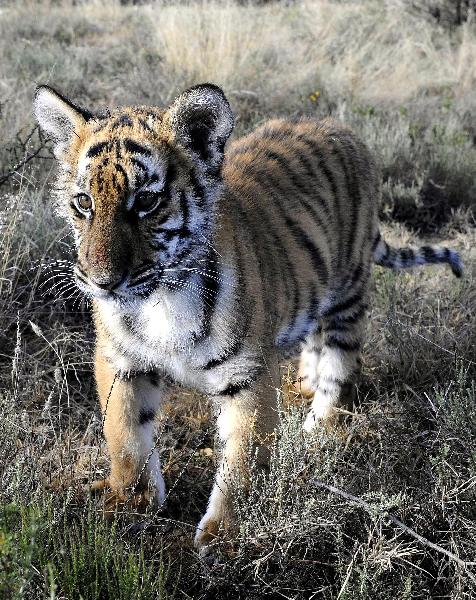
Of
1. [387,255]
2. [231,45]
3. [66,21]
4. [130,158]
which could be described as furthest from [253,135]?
[66,21]

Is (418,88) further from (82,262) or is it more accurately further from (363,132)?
(82,262)

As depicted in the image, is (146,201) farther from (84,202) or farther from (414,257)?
(414,257)

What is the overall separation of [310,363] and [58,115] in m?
1.83

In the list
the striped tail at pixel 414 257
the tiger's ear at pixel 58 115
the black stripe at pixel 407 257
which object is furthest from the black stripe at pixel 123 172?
the black stripe at pixel 407 257

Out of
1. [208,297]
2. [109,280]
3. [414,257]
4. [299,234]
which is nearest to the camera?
[109,280]

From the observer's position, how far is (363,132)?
621 cm

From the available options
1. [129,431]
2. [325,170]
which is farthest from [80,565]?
[325,170]

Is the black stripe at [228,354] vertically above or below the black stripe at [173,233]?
below

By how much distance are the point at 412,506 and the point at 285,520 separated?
421mm

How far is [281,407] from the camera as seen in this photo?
96.4 inches

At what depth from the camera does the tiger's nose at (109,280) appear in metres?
2.04

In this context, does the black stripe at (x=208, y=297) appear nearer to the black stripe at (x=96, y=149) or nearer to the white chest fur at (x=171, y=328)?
the white chest fur at (x=171, y=328)

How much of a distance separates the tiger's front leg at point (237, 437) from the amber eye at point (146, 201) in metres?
0.69

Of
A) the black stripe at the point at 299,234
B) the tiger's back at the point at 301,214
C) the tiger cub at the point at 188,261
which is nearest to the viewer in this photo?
the tiger cub at the point at 188,261
